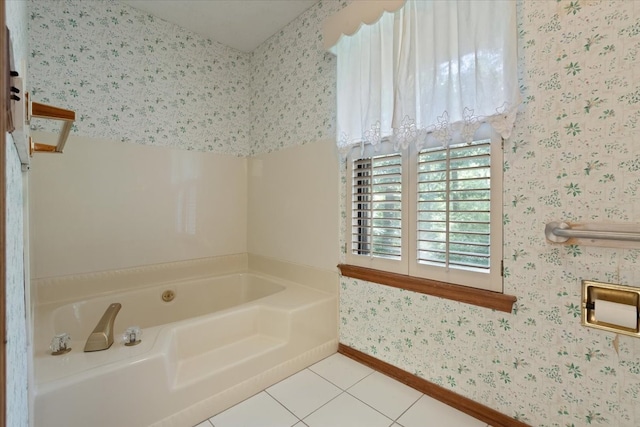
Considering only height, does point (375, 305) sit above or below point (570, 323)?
below

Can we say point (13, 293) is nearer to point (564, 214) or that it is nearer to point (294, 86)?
point (564, 214)

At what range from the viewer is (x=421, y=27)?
4.56 ft

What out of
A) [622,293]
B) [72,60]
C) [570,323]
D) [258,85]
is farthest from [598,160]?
[72,60]

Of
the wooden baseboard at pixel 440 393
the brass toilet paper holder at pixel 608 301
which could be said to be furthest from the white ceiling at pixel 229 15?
the wooden baseboard at pixel 440 393

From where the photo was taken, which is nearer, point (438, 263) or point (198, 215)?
point (438, 263)

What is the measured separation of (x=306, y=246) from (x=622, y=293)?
1.63 meters

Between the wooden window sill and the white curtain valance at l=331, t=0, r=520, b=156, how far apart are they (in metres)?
0.69

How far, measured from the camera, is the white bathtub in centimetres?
104

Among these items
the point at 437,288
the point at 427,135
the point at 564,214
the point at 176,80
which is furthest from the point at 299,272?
the point at 176,80

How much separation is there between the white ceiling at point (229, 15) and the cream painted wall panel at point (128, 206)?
1019 mm

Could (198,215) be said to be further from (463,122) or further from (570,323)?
(570,323)

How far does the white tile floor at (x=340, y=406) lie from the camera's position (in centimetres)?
126

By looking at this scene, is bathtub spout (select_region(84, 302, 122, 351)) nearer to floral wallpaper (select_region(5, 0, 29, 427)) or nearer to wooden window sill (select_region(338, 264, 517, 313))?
floral wallpaper (select_region(5, 0, 29, 427))

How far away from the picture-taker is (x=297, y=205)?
220cm
